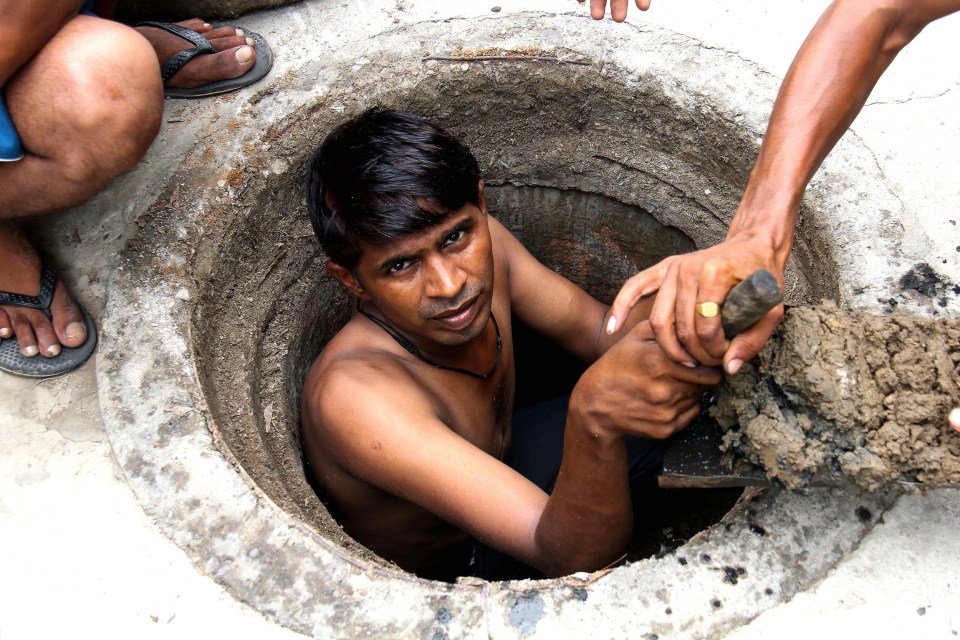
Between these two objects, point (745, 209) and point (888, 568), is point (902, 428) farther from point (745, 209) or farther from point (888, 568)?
point (745, 209)

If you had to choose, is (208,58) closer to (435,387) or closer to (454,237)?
(454,237)

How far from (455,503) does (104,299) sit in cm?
112

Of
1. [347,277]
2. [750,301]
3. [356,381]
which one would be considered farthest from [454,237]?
[750,301]

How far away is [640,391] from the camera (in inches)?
58.4

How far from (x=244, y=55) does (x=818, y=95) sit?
Result: 1772 millimetres

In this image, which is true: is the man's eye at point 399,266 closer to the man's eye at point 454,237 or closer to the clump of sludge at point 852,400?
the man's eye at point 454,237

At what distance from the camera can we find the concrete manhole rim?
148 cm

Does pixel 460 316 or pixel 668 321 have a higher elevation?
pixel 668 321

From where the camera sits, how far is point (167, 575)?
1.59 meters

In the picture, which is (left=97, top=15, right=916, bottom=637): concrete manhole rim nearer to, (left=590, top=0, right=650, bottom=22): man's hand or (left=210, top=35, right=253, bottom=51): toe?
(left=590, top=0, right=650, bottom=22): man's hand

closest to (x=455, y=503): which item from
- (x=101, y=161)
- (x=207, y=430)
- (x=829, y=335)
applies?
(x=207, y=430)

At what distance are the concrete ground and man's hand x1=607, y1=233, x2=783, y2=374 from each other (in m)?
0.56

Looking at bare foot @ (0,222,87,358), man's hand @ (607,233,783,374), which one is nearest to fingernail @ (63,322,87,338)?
bare foot @ (0,222,87,358)

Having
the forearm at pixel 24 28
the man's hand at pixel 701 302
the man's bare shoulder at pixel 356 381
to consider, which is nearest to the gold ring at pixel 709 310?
the man's hand at pixel 701 302
